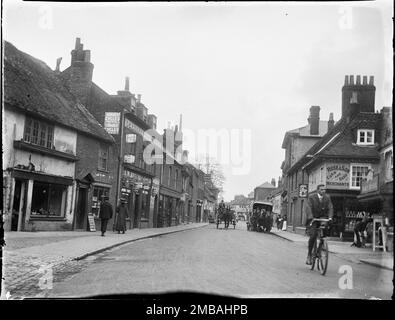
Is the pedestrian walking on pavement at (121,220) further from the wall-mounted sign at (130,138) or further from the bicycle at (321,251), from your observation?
the bicycle at (321,251)

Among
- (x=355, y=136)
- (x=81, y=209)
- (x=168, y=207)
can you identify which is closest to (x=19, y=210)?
(x=81, y=209)

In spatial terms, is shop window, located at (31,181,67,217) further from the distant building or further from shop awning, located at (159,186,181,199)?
shop awning, located at (159,186,181,199)

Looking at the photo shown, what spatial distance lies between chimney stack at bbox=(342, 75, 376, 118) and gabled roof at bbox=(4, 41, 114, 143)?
5611 millimetres

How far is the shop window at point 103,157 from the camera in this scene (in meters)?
18.3

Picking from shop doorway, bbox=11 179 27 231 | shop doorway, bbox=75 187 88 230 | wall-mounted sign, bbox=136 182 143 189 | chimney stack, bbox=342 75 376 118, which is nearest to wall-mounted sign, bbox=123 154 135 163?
wall-mounted sign, bbox=136 182 143 189

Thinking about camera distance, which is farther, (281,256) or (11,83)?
(11,83)

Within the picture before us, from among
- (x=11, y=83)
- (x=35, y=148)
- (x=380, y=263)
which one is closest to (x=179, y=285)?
(x=380, y=263)

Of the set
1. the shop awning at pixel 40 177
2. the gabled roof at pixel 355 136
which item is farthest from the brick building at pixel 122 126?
the gabled roof at pixel 355 136

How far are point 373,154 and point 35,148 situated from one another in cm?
965

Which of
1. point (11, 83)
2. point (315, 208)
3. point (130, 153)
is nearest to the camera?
point (315, 208)

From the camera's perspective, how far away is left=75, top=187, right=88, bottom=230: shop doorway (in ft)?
56.1

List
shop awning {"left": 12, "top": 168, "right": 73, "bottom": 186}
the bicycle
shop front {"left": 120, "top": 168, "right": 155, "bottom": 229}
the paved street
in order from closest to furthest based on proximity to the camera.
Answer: the paved street → the bicycle → shop awning {"left": 12, "top": 168, "right": 73, "bottom": 186} → shop front {"left": 120, "top": 168, "right": 155, "bottom": 229}
